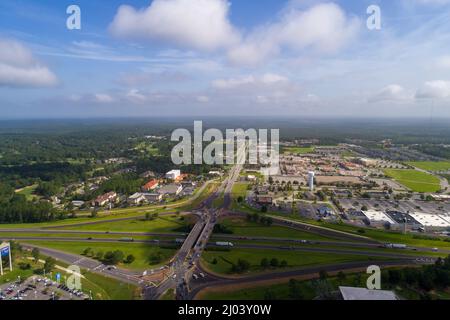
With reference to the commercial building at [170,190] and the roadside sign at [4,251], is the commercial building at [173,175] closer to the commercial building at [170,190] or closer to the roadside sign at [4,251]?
the commercial building at [170,190]

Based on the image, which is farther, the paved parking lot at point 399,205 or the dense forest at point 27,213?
the paved parking lot at point 399,205

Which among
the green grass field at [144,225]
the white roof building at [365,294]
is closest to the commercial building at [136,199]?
the green grass field at [144,225]

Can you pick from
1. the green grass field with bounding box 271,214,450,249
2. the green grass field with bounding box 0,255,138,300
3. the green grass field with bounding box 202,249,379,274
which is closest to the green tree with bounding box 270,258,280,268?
the green grass field with bounding box 202,249,379,274

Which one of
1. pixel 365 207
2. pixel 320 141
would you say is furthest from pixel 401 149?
pixel 365 207

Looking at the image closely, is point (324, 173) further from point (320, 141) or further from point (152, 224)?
point (320, 141)

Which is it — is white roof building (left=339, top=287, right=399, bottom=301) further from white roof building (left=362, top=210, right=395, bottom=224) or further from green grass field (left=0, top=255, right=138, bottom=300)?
white roof building (left=362, top=210, right=395, bottom=224)

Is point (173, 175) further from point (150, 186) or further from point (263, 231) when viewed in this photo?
point (263, 231)
